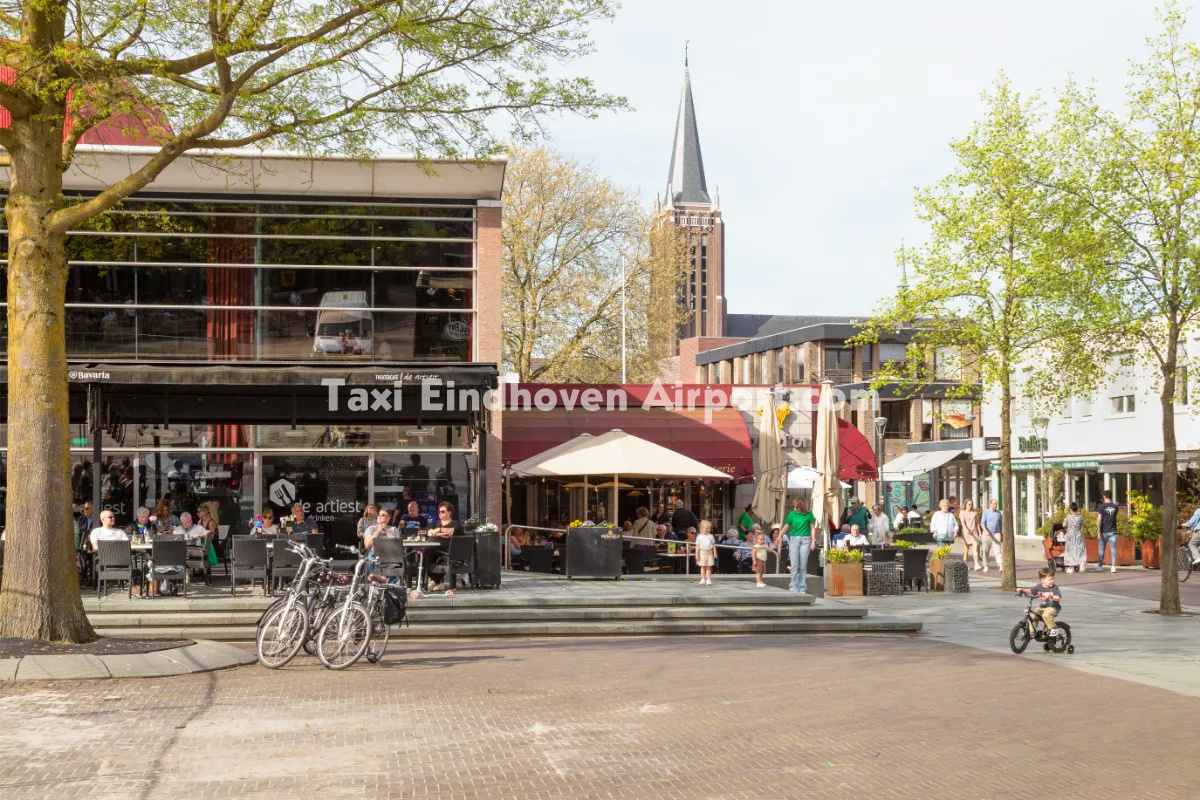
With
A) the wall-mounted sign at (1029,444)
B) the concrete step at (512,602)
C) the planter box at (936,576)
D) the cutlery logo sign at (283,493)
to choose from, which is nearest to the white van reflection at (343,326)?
the cutlery logo sign at (283,493)

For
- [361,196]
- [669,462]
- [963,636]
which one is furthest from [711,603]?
[361,196]

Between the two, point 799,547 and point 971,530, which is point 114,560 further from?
point 971,530

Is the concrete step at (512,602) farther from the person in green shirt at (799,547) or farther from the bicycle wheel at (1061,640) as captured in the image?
the bicycle wheel at (1061,640)

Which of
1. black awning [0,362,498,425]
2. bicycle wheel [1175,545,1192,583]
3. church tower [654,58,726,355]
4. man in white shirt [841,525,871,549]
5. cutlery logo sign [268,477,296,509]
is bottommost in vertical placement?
bicycle wheel [1175,545,1192,583]

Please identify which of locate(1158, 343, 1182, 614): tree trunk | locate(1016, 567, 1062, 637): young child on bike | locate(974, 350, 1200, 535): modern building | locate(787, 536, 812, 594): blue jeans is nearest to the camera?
locate(1016, 567, 1062, 637): young child on bike

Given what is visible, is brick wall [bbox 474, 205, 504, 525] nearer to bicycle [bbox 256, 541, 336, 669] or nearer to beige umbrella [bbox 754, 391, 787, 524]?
beige umbrella [bbox 754, 391, 787, 524]

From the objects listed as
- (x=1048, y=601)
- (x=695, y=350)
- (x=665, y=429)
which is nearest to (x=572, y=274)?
(x=665, y=429)

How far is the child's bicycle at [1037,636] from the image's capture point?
1395 cm

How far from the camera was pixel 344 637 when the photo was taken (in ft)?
39.7

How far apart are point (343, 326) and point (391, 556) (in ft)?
23.9

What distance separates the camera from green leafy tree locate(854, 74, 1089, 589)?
21.4 metres

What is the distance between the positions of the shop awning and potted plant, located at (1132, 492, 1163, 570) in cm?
2161

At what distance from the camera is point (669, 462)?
2105cm

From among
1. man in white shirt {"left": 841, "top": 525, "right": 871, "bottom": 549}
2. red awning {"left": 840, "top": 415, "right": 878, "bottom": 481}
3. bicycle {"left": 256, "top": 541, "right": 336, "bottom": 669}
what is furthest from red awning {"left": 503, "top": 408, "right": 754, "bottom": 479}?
bicycle {"left": 256, "top": 541, "right": 336, "bottom": 669}
